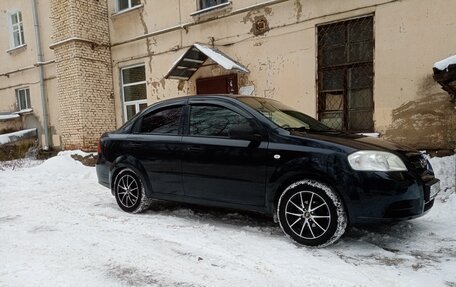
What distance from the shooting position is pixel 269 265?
295 centimetres

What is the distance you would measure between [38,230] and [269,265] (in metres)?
2.75

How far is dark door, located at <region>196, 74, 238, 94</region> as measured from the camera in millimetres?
8359

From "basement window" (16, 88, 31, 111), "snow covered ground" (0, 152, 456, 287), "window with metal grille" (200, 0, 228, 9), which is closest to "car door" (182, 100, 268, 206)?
"snow covered ground" (0, 152, 456, 287)

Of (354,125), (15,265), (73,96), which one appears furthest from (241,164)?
(73,96)

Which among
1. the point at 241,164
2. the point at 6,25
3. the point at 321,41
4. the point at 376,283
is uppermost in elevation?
the point at 6,25

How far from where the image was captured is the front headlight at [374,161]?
3.19m

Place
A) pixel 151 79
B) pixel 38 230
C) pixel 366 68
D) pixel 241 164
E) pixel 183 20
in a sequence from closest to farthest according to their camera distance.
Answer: pixel 241 164
pixel 38 230
pixel 366 68
pixel 183 20
pixel 151 79

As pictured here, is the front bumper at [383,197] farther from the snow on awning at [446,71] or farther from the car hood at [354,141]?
the snow on awning at [446,71]

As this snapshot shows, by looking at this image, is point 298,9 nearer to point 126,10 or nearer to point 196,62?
point 196,62

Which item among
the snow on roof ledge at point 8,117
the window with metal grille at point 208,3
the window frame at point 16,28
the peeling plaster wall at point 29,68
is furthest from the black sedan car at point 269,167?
the window frame at point 16,28

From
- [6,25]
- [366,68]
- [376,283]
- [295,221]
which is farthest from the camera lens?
[6,25]

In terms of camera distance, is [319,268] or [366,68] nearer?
[319,268]

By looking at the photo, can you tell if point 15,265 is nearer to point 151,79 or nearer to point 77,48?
point 151,79

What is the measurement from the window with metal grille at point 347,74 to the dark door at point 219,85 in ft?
6.92
